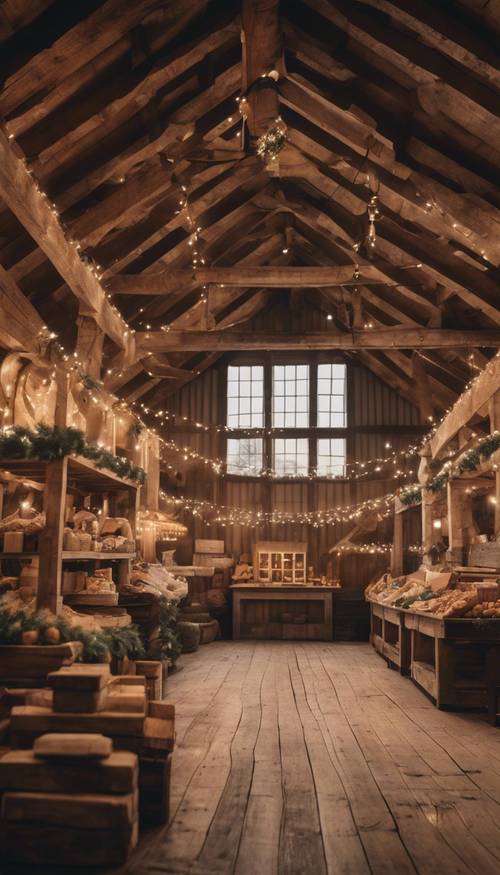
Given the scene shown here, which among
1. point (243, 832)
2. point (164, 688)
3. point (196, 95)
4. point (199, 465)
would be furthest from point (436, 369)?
point (243, 832)

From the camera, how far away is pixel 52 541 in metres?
5.04

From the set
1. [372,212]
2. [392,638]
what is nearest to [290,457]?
[392,638]

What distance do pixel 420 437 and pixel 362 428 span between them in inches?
44.1

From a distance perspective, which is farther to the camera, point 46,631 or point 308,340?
point 308,340

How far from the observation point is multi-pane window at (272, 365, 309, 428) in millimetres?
14398

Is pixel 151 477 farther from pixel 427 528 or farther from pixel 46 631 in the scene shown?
pixel 46 631

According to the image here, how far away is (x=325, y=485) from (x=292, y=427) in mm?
1321

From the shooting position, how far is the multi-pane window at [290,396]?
47.2ft

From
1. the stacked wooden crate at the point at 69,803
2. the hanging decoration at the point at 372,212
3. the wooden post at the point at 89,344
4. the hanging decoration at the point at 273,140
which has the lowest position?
the stacked wooden crate at the point at 69,803

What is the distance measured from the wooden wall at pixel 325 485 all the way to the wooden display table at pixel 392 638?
221 centimetres

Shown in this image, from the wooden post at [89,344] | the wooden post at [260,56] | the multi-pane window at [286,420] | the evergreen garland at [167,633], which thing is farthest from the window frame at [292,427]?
the wooden post at [260,56]

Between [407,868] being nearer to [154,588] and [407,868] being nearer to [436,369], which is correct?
[154,588]

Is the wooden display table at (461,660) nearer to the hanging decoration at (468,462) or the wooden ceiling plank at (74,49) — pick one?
the hanging decoration at (468,462)

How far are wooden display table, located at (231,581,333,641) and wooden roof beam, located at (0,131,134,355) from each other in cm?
552
